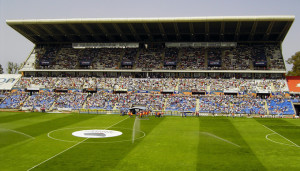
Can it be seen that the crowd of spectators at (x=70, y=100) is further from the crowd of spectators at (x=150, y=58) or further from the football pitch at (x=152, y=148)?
the football pitch at (x=152, y=148)

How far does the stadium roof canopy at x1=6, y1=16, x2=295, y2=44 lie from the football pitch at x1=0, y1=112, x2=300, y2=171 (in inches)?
1242

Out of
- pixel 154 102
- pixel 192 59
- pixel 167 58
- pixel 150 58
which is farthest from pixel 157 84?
pixel 192 59

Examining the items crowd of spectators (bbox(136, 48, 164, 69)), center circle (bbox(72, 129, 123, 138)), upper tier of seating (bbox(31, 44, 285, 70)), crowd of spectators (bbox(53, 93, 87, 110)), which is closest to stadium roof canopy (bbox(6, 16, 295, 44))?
upper tier of seating (bbox(31, 44, 285, 70))

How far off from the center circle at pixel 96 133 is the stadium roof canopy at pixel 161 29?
3573cm

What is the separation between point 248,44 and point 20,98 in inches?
2297

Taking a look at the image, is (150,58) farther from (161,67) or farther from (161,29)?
(161,29)

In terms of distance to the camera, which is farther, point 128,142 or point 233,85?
point 233,85

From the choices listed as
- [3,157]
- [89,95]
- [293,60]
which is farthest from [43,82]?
[293,60]

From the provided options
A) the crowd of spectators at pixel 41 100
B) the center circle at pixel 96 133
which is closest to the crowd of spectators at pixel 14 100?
the crowd of spectators at pixel 41 100

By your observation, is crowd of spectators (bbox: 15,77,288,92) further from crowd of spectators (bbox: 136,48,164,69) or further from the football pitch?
the football pitch

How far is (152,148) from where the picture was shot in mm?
27516

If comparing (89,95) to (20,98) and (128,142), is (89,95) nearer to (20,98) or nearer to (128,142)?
(20,98)

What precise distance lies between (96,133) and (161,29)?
40.4m

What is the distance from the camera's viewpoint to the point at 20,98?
218 ft
